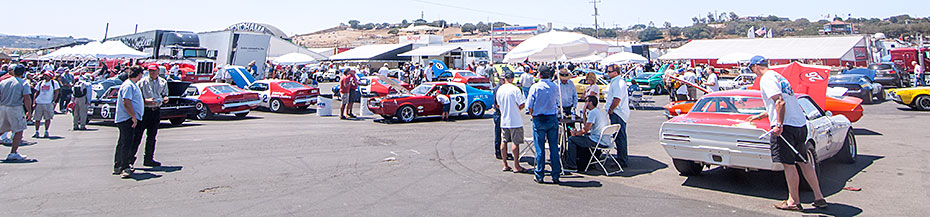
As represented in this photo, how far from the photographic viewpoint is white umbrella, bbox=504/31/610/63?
12.5m

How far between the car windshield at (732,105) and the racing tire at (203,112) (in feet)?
43.2

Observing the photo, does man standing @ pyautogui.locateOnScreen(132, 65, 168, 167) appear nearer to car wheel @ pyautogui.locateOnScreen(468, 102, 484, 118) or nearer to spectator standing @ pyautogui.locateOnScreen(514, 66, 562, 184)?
spectator standing @ pyautogui.locateOnScreen(514, 66, 562, 184)

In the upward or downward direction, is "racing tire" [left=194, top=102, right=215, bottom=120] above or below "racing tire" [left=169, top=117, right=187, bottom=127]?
above

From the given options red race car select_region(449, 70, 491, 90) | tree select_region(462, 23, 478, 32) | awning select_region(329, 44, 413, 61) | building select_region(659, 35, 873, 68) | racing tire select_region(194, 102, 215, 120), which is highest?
tree select_region(462, 23, 478, 32)

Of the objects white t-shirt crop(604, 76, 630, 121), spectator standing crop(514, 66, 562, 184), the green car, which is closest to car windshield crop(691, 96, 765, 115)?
white t-shirt crop(604, 76, 630, 121)

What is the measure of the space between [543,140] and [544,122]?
22 centimetres

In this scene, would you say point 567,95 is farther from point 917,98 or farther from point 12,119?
point 917,98

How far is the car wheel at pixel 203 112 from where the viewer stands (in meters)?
16.4

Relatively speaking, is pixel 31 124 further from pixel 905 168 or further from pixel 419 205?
pixel 905 168

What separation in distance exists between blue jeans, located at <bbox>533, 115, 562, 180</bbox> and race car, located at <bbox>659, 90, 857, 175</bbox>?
123cm

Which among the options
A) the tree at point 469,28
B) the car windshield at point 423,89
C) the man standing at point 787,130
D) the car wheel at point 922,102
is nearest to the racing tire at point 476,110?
the car windshield at point 423,89

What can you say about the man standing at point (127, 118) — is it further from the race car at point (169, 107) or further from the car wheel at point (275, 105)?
the car wheel at point (275, 105)

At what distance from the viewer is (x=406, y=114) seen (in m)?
15.7

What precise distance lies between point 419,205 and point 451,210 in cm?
41
